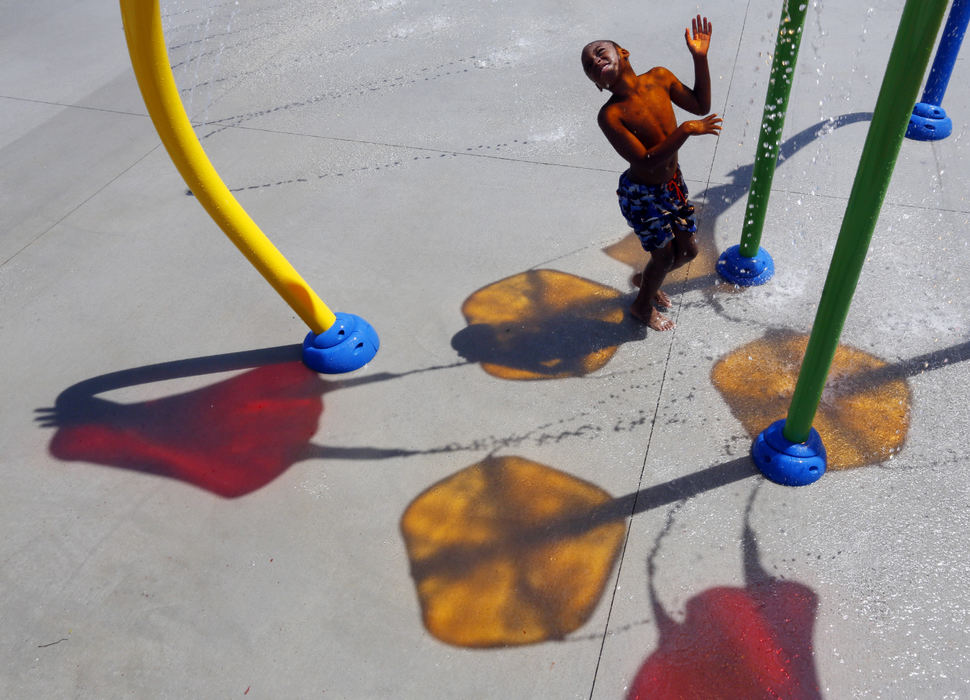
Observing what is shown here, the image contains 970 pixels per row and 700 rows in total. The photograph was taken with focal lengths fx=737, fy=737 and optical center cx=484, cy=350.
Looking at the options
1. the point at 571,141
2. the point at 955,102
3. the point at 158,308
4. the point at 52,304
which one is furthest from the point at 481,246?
the point at 955,102

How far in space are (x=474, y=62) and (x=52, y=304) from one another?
149 inches

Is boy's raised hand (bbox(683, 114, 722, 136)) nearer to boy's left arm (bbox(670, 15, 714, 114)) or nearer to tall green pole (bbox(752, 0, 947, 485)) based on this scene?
boy's left arm (bbox(670, 15, 714, 114))

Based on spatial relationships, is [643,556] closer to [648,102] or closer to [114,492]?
[648,102]

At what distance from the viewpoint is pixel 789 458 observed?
117 inches

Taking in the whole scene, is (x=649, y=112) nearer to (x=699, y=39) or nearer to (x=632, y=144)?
(x=632, y=144)

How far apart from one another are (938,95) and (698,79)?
9.09ft

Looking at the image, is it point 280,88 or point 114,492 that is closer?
point 114,492

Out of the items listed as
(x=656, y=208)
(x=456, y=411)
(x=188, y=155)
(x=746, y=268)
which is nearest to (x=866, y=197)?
(x=656, y=208)

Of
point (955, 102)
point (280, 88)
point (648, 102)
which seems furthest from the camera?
point (280, 88)

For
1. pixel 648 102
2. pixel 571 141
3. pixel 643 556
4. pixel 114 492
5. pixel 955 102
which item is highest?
pixel 648 102

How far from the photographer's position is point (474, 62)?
6.21 m

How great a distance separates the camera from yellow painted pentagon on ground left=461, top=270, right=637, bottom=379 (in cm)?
363

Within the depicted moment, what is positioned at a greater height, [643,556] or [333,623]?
[643,556]

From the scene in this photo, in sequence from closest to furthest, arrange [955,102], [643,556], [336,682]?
[336,682] < [643,556] < [955,102]
